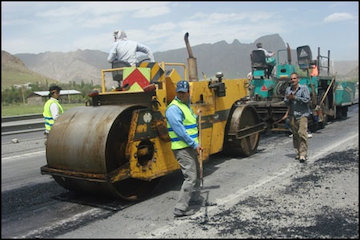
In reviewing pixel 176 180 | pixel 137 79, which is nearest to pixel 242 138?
pixel 176 180

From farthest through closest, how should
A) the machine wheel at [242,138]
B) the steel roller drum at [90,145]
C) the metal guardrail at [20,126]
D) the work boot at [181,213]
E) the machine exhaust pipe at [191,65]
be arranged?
the metal guardrail at [20,126], the machine wheel at [242,138], the machine exhaust pipe at [191,65], the steel roller drum at [90,145], the work boot at [181,213]

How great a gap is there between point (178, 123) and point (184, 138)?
0.20 m

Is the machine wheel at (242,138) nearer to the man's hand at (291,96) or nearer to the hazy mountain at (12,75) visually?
the man's hand at (291,96)

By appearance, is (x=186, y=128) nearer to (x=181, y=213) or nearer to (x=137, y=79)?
(x=181, y=213)

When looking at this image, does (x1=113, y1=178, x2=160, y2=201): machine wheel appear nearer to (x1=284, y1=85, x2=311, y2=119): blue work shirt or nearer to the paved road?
the paved road

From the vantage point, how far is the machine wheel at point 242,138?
24.5 feet

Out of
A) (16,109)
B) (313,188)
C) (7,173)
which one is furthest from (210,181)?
(16,109)

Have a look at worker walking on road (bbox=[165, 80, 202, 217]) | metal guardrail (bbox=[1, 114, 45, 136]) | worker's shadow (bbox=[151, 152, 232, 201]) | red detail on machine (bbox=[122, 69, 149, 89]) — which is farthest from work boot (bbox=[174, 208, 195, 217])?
metal guardrail (bbox=[1, 114, 45, 136])

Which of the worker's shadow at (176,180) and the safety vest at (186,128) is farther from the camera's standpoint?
the worker's shadow at (176,180)

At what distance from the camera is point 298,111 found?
771 cm

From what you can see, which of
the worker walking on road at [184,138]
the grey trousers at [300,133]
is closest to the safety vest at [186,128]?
the worker walking on road at [184,138]

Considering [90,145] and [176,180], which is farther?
[176,180]

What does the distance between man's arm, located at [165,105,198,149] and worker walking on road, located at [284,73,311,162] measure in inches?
141

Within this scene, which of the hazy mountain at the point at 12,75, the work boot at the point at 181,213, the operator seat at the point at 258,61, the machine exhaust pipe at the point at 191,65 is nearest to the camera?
the hazy mountain at the point at 12,75
